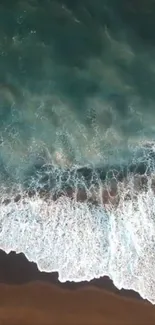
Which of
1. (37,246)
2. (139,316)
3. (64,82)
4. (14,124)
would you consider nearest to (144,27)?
(64,82)

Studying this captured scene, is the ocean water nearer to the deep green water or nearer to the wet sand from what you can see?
the deep green water

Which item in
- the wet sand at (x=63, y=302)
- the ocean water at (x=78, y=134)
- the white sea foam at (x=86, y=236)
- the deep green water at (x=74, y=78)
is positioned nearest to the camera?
the wet sand at (x=63, y=302)

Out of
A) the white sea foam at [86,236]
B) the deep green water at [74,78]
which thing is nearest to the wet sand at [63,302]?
the white sea foam at [86,236]

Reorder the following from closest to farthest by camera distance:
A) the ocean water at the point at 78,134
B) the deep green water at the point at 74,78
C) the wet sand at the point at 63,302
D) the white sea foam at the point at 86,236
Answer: the wet sand at the point at 63,302
the white sea foam at the point at 86,236
the ocean water at the point at 78,134
the deep green water at the point at 74,78

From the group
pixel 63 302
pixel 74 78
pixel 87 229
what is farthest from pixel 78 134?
pixel 63 302

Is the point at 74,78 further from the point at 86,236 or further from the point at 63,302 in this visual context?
the point at 63,302

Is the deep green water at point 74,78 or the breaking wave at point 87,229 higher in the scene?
the deep green water at point 74,78

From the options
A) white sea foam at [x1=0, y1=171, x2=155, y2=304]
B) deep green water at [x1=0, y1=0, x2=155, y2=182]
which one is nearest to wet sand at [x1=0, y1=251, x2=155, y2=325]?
white sea foam at [x1=0, y1=171, x2=155, y2=304]

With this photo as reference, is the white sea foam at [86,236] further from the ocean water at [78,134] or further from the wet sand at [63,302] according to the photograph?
the wet sand at [63,302]
